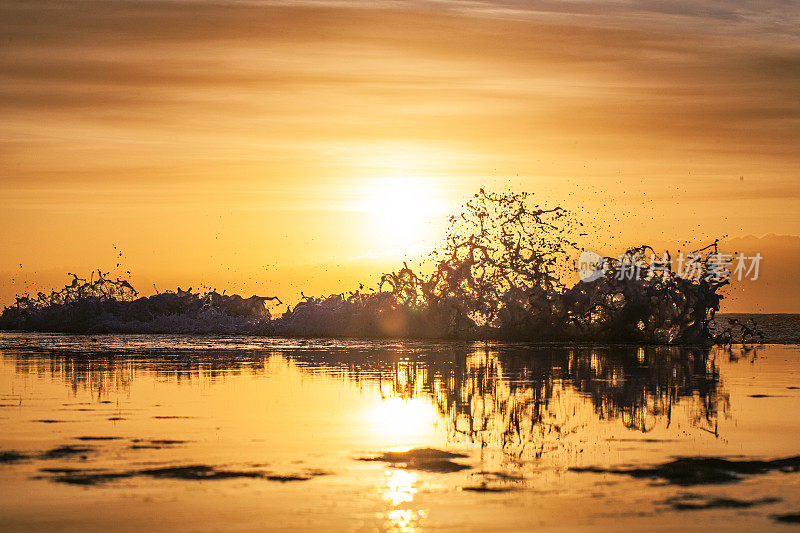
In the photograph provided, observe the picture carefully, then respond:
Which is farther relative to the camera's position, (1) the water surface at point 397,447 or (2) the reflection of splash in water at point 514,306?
(2) the reflection of splash in water at point 514,306

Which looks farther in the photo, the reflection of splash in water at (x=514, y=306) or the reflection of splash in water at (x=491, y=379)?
the reflection of splash in water at (x=514, y=306)

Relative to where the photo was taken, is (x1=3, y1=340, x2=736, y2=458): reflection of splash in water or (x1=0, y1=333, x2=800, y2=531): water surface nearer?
(x1=0, y1=333, x2=800, y2=531): water surface

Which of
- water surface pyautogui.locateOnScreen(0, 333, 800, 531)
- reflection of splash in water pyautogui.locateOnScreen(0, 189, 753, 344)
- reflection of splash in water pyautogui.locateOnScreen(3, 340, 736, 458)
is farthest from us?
reflection of splash in water pyautogui.locateOnScreen(0, 189, 753, 344)

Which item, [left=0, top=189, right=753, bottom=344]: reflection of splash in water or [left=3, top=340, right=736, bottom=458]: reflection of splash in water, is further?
[left=0, top=189, right=753, bottom=344]: reflection of splash in water

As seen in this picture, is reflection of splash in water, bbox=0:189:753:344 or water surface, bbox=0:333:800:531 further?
reflection of splash in water, bbox=0:189:753:344

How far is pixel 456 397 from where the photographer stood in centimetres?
1967

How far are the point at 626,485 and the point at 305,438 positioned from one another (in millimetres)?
4756

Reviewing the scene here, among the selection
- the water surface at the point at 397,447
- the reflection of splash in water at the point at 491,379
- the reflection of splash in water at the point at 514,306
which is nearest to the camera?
the water surface at the point at 397,447

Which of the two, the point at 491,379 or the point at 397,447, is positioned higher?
the point at 491,379

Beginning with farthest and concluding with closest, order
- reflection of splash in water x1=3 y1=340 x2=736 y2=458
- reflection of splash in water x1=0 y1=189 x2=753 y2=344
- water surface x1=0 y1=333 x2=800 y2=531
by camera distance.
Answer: reflection of splash in water x1=0 y1=189 x2=753 y2=344 → reflection of splash in water x1=3 y1=340 x2=736 y2=458 → water surface x1=0 y1=333 x2=800 y2=531

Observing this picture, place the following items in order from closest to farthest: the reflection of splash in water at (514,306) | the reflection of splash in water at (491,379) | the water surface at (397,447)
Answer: the water surface at (397,447) → the reflection of splash in water at (491,379) → the reflection of splash in water at (514,306)

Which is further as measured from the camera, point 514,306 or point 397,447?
point 514,306

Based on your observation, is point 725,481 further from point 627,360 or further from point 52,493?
point 627,360

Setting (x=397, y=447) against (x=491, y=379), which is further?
(x=491, y=379)
